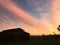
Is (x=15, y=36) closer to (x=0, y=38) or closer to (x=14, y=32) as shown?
(x=14, y=32)

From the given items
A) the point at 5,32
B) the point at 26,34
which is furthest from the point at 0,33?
the point at 26,34

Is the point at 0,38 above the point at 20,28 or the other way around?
the other way around

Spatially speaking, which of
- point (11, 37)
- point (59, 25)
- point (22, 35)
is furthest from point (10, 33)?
point (59, 25)

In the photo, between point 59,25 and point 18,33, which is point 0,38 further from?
point 59,25

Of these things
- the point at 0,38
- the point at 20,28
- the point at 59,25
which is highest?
the point at 59,25

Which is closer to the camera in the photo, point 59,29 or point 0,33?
point 0,33

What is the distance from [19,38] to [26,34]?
4.66m

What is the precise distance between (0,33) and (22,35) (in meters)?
8.16

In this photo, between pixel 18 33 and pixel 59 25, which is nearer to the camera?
pixel 18 33

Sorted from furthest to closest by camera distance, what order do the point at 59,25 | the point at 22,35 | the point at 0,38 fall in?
the point at 59,25 → the point at 22,35 → the point at 0,38

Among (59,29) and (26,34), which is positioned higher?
(59,29)

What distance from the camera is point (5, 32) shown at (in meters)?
52.0

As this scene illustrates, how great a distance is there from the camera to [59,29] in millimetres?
74375

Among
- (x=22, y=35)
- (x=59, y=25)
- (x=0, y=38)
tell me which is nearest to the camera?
(x=0, y=38)
